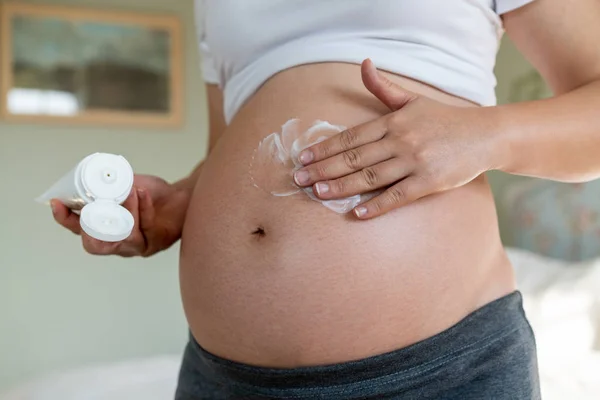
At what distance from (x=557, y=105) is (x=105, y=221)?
0.43 m

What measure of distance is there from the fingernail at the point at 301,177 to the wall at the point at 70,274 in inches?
83.8

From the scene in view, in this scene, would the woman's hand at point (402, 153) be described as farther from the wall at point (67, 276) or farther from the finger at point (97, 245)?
the wall at point (67, 276)

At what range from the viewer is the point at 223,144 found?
67 centimetres

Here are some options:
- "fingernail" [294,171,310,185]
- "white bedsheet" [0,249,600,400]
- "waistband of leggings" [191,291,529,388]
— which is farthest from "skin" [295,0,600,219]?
"white bedsheet" [0,249,600,400]

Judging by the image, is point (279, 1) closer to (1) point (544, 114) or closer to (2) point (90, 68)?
(1) point (544, 114)

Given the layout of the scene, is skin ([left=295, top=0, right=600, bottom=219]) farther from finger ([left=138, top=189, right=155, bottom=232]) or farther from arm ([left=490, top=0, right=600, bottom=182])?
finger ([left=138, top=189, right=155, bottom=232])

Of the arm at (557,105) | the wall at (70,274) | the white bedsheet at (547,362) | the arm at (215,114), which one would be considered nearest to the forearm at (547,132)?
the arm at (557,105)

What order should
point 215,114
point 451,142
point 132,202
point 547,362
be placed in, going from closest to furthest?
point 451,142
point 132,202
point 215,114
point 547,362

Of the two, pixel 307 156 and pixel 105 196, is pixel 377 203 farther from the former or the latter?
pixel 105 196

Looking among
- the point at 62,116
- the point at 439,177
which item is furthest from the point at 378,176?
the point at 62,116

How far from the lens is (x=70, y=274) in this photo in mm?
2479

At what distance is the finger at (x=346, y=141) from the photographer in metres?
0.53

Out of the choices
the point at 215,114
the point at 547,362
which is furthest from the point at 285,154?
the point at 547,362

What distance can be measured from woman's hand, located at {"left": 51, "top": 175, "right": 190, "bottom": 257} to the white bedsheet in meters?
0.68
